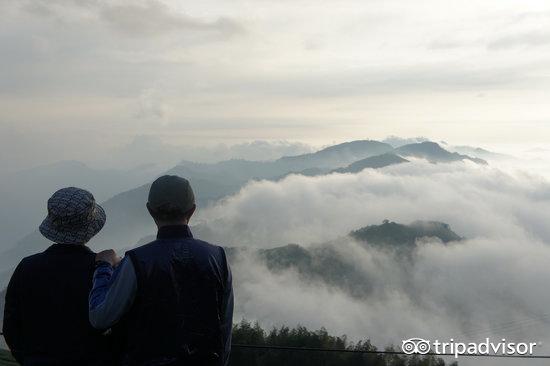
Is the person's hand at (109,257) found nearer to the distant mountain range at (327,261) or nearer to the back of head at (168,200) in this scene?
the back of head at (168,200)

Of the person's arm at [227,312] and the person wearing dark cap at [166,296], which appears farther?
the person's arm at [227,312]

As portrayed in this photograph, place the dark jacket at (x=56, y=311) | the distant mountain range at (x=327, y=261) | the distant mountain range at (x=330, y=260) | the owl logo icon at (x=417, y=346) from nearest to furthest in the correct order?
the dark jacket at (x=56, y=311), the owl logo icon at (x=417, y=346), the distant mountain range at (x=327, y=261), the distant mountain range at (x=330, y=260)

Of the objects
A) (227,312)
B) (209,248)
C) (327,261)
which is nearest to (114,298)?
(209,248)

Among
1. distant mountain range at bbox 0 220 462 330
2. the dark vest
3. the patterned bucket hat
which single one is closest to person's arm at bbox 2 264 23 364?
the patterned bucket hat

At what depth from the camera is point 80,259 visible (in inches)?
129

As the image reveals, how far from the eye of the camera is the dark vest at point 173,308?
10.0ft

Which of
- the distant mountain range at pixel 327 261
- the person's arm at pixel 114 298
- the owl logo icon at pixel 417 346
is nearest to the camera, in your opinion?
the person's arm at pixel 114 298

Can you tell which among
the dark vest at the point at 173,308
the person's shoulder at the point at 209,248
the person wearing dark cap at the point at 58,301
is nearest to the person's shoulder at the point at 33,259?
the person wearing dark cap at the point at 58,301

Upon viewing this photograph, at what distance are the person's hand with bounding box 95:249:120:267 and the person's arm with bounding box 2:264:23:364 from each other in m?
0.48

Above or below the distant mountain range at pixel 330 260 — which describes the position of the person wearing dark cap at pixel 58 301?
above

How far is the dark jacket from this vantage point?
3227 millimetres

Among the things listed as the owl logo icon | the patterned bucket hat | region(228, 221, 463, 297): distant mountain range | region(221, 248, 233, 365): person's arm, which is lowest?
region(228, 221, 463, 297): distant mountain range

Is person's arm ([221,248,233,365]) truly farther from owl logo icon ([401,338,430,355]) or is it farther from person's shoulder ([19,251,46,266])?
owl logo icon ([401,338,430,355])

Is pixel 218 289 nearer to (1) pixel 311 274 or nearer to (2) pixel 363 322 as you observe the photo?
(2) pixel 363 322
